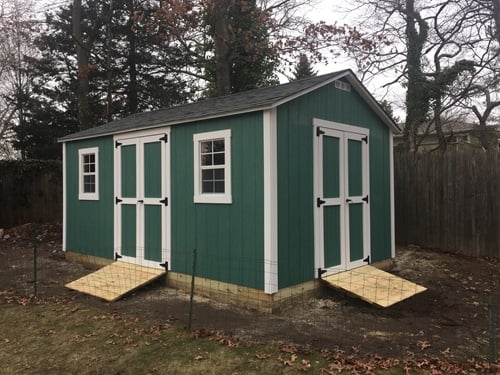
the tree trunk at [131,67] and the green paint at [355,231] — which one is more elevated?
the tree trunk at [131,67]

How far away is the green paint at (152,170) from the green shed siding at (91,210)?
1.15 metres

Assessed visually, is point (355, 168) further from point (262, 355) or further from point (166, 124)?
point (262, 355)

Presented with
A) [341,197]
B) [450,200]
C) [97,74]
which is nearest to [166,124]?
[341,197]

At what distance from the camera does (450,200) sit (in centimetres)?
833

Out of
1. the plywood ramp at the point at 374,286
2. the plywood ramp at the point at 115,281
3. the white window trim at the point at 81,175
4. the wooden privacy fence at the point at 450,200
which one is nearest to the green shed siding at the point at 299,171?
the plywood ramp at the point at 374,286

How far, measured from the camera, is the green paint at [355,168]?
6.79 m

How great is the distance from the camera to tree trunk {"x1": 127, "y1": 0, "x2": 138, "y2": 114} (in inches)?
690

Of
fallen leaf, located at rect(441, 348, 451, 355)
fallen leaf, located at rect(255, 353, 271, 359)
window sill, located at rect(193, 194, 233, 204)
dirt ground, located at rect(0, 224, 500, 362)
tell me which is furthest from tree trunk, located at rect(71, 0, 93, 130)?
fallen leaf, located at rect(441, 348, 451, 355)

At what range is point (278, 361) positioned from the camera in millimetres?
3822

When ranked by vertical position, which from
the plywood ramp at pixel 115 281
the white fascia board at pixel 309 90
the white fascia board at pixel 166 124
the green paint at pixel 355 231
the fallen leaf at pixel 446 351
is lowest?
the fallen leaf at pixel 446 351

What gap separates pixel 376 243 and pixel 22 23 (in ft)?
47.9

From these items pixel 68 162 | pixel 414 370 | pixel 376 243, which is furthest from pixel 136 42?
pixel 414 370

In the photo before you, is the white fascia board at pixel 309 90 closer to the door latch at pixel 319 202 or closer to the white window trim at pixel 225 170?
the white window trim at pixel 225 170

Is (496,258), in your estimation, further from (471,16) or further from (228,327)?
(471,16)
